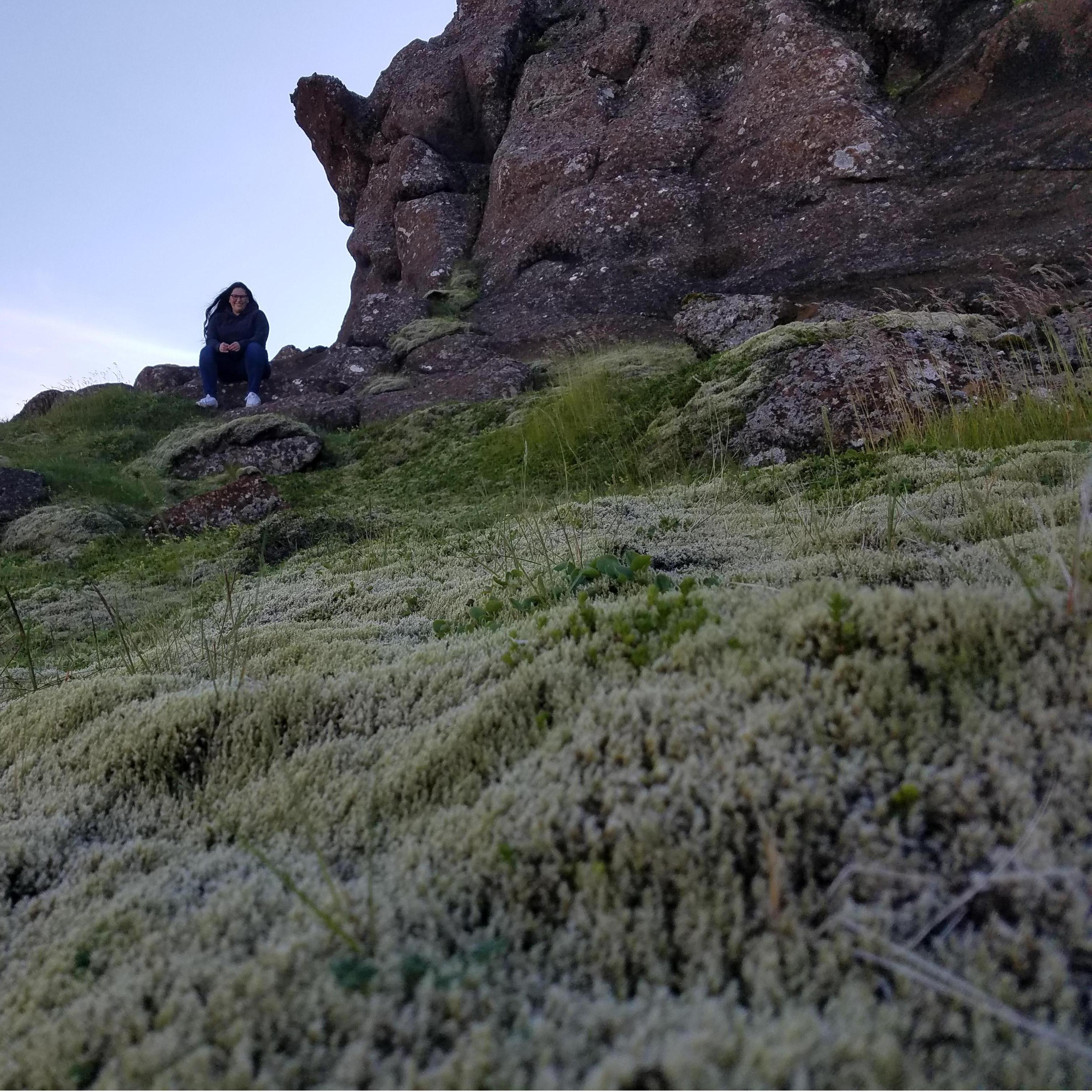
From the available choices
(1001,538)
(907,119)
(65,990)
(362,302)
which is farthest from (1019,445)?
(362,302)

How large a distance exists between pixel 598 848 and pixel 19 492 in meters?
13.1

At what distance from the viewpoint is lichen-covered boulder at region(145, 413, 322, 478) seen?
13.4 metres

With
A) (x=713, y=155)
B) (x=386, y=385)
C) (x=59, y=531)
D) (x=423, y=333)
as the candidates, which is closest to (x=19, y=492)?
(x=59, y=531)

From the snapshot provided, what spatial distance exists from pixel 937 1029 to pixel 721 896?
1.41 feet

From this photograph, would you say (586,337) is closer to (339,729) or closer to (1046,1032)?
(339,729)

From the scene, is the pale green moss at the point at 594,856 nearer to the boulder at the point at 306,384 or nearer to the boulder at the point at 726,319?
the boulder at the point at 726,319

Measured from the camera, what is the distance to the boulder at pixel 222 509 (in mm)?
10297

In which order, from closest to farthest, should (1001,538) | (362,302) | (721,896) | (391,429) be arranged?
(721,896) → (1001,538) → (391,429) → (362,302)

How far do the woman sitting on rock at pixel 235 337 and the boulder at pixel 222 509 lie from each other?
775cm

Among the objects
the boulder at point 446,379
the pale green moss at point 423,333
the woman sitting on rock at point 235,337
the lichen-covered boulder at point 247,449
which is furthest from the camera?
the pale green moss at point 423,333

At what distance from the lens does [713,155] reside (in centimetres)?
1991

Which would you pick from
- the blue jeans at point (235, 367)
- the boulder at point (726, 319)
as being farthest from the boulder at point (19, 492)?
the boulder at point (726, 319)

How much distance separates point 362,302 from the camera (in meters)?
23.6

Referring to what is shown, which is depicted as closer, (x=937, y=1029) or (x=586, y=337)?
(x=937, y=1029)
